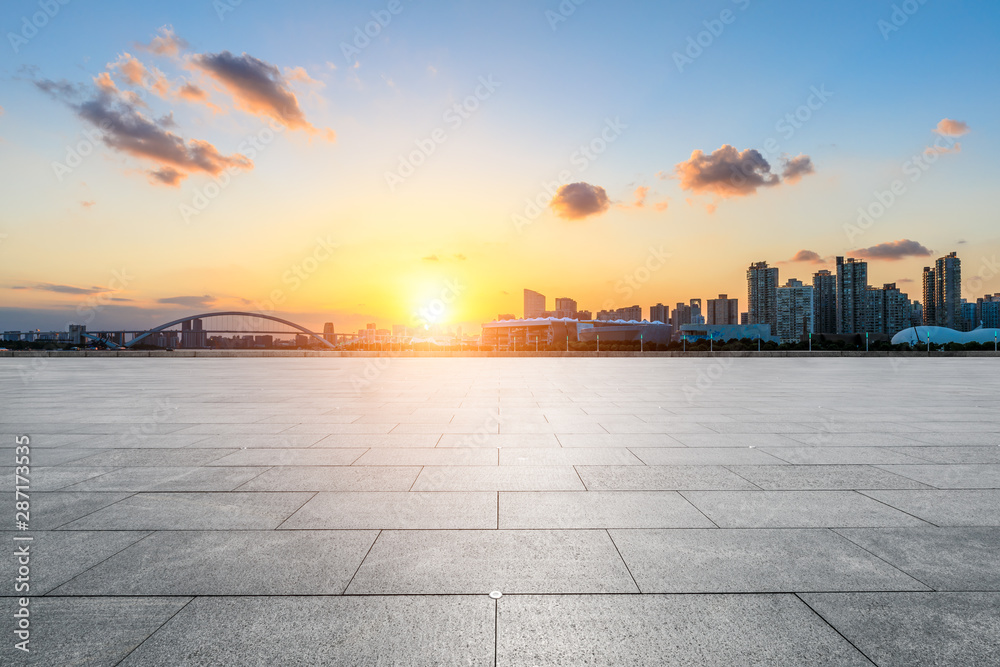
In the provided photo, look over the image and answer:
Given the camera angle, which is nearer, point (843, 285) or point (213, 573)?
point (213, 573)

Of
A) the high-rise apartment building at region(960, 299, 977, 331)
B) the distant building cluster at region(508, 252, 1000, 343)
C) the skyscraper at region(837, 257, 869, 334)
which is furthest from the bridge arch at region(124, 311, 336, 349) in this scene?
the high-rise apartment building at region(960, 299, 977, 331)

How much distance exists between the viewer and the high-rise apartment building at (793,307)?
189 meters

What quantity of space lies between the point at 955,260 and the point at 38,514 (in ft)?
671

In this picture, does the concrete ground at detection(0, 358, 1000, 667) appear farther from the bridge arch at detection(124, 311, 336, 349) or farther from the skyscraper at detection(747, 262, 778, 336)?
the skyscraper at detection(747, 262, 778, 336)

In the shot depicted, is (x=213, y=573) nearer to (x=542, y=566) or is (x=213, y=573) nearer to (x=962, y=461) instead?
(x=542, y=566)

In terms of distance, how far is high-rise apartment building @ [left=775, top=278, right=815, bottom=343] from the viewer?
189 metres

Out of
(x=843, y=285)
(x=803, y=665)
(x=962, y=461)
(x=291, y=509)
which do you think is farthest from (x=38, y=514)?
(x=843, y=285)

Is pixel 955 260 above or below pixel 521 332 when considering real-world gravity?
above

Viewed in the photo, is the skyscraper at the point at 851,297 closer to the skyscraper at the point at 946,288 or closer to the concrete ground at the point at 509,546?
the skyscraper at the point at 946,288

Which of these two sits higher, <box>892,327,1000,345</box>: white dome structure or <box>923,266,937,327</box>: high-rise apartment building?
<box>923,266,937,327</box>: high-rise apartment building

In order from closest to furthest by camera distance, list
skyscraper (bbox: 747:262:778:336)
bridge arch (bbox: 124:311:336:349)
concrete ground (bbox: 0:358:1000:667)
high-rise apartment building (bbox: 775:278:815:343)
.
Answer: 1. concrete ground (bbox: 0:358:1000:667)
2. bridge arch (bbox: 124:311:336:349)
3. skyscraper (bbox: 747:262:778:336)
4. high-rise apartment building (bbox: 775:278:815:343)

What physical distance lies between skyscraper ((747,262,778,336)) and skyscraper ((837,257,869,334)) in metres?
26.3

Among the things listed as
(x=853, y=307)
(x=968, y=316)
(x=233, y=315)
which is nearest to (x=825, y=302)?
(x=853, y=307)

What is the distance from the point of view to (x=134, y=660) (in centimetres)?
302
